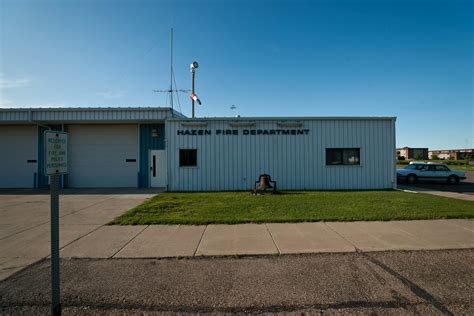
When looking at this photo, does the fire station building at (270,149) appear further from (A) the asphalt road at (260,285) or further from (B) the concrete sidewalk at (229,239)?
(A) the asphalt road at (260,285)

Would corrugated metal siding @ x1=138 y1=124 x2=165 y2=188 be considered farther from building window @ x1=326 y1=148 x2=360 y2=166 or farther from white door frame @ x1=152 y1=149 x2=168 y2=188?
building window @ x1=326 y1=148 x2=360 y2=166

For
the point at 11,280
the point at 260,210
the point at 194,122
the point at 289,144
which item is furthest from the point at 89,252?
the point at 289,144

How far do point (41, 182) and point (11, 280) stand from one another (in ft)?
50.1

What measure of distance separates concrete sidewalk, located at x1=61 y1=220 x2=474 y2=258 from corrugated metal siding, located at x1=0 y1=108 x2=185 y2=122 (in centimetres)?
883

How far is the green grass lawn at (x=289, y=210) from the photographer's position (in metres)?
6.60

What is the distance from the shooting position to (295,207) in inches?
315

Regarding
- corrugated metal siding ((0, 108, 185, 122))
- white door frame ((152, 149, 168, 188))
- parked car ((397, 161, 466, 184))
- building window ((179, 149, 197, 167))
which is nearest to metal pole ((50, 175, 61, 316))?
building window ((179, 149, 197, 167))

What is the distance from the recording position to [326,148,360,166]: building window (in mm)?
13164

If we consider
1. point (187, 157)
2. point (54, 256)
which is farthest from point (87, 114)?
point (54, 256)

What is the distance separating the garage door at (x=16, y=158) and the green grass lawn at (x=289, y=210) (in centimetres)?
1253

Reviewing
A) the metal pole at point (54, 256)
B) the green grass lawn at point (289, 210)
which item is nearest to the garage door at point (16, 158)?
the green grass lawn at point (289, 210)

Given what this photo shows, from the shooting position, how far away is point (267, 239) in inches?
203

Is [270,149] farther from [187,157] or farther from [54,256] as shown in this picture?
[54,256]

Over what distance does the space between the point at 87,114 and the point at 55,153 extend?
1321 centimetres
